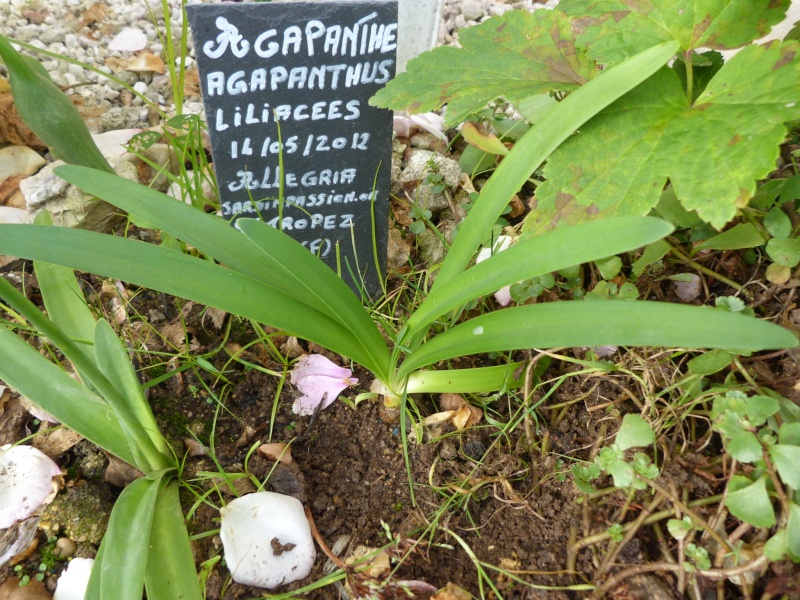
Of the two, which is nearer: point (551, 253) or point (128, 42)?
point (551, 253)

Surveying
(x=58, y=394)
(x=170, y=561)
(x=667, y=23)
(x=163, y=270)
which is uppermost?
(x=667, y=23)

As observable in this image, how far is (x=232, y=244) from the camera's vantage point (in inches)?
30.9

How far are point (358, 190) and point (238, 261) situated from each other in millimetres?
336

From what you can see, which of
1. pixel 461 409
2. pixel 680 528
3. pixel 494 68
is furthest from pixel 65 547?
pixel 494 68

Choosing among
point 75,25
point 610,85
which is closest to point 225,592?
point 610,85

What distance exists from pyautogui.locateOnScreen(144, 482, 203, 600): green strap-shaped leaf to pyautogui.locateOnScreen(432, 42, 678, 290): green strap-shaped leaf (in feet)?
1.62

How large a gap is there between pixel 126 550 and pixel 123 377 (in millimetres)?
232

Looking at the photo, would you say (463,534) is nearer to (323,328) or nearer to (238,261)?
(323,328)

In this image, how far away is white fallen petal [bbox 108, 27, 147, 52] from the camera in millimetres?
1707

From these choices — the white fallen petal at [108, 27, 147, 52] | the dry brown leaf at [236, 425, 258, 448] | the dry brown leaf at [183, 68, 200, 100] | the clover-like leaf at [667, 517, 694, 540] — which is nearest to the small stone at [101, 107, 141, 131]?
the dry brown leaf at [183, 68, 200, 100]

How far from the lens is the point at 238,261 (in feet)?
2.60

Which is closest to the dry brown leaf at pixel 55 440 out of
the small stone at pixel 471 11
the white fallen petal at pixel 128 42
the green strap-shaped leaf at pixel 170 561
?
the green strap-shaped leaf at pixel 170 561

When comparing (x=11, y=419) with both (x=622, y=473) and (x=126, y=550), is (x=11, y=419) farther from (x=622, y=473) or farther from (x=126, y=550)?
(x=622, y=473)

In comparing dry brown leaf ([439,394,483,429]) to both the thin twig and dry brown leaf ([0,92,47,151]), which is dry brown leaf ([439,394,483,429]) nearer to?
the thin twig
